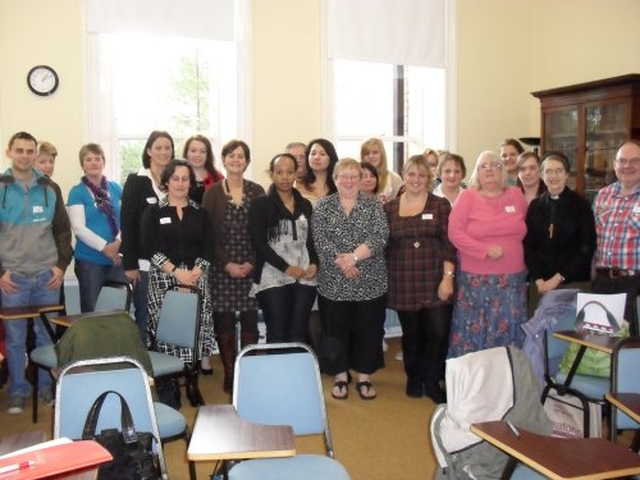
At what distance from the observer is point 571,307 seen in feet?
11.1

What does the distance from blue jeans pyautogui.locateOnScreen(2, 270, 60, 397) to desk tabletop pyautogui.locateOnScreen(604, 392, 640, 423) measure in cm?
327

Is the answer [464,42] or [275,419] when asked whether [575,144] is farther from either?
[275,419]

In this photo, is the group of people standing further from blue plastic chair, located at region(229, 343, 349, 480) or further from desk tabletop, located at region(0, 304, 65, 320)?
blue plastic chair, located at region(229, 343, 349, 480)

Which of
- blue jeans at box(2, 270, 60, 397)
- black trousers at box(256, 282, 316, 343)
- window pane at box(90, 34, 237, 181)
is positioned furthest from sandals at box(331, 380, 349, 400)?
window pane at box(90, 34, 237, 181)

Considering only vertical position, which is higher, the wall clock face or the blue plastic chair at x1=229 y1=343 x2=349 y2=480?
the wall clock face

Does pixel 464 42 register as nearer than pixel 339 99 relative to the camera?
No

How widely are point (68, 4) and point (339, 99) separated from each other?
250cm

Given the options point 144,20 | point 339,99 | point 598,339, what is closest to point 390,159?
point 339,99

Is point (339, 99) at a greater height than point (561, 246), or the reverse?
point (339, 99)

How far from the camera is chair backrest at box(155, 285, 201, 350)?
11.7ft

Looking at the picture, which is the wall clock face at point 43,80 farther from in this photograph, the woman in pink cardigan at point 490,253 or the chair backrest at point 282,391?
the chair backrest at point 282,391

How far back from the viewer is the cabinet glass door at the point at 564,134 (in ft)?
20.2

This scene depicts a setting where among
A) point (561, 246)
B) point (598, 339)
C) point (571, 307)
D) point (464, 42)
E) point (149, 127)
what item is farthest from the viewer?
point (464, 42)

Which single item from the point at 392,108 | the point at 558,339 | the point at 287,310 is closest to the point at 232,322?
the point at 287,310
